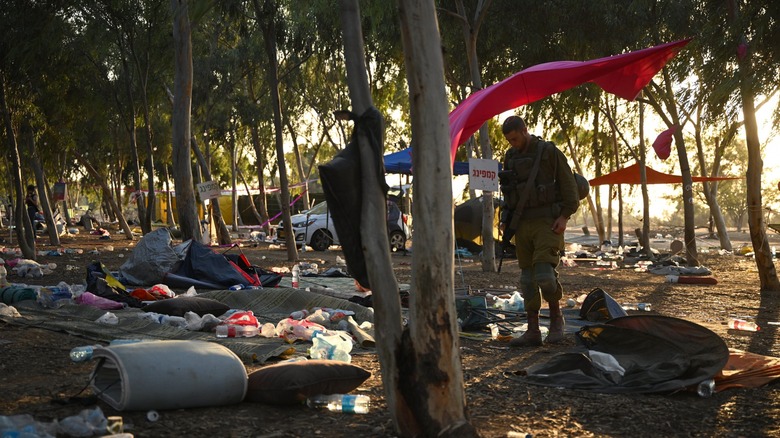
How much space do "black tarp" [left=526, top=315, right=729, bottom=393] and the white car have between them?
16177 mm

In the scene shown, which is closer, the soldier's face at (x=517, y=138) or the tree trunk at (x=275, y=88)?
the soldier's face at (x=517, y=138)

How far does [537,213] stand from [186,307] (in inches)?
142

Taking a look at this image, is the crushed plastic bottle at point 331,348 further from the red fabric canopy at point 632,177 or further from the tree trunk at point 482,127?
the red fabric canopy at point 632,177

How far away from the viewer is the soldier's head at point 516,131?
7215mm

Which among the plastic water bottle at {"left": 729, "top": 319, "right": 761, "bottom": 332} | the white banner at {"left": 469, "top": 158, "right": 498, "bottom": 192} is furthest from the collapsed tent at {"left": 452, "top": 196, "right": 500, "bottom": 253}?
the plastic water bottle at {"left": 729, "top": 319, "right": 761, "bottom": 332}

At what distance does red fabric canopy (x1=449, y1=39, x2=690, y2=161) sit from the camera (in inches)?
362

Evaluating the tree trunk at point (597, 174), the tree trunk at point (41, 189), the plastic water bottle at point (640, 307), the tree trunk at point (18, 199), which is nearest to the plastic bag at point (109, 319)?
the plastic water bottle at point (640, 307)

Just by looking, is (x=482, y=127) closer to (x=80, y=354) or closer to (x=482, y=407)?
(x=80, y=354)

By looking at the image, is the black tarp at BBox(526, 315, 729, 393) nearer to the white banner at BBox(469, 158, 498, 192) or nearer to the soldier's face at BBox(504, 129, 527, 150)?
the soldier's face at BBox(504, 129, 527, 150)

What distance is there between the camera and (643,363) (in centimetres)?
582

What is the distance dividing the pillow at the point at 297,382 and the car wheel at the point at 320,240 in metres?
19.5

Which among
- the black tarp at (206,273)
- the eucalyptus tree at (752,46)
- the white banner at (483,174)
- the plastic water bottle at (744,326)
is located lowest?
the plastic water bottle at (744,326)

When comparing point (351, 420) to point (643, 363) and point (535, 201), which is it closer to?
point (643, 363)

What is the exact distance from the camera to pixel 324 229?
81.0ft
